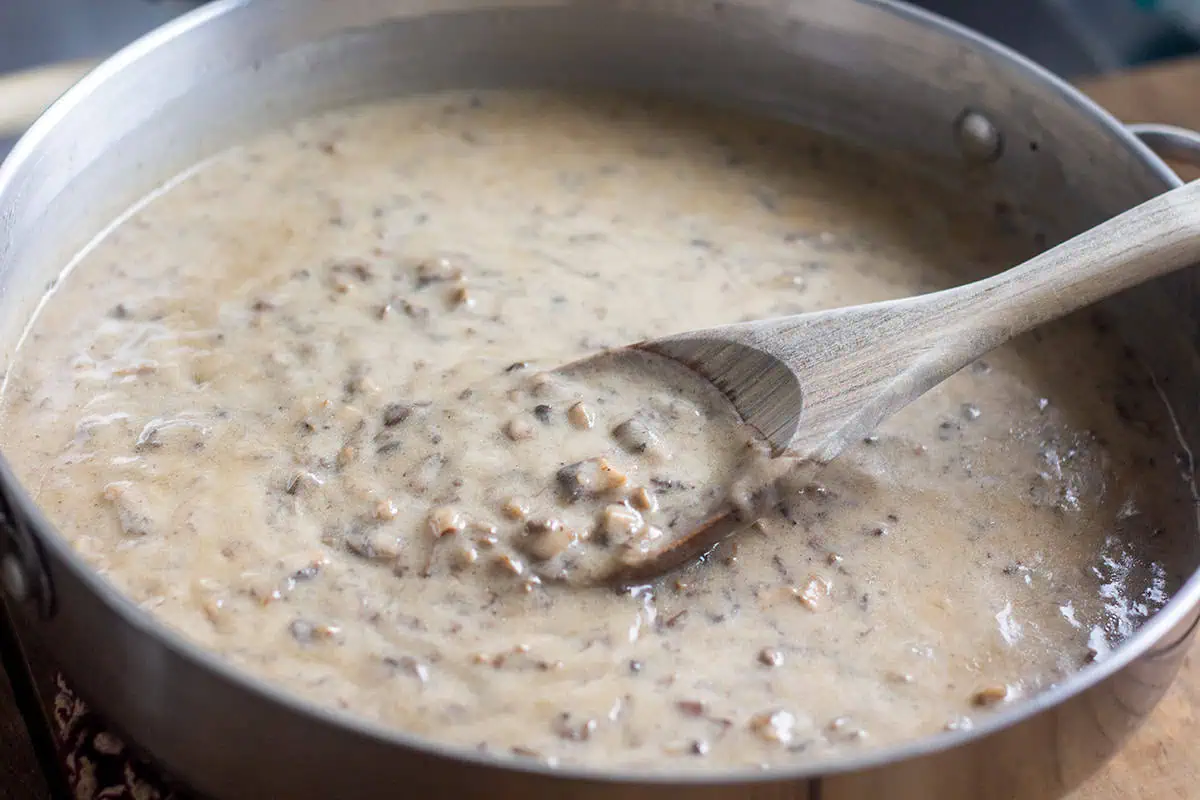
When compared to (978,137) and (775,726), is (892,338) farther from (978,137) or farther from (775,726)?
(978,137)

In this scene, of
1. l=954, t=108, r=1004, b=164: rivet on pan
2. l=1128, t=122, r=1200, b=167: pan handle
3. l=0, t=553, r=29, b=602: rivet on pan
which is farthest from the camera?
l=954, t=108, r=1004, b=164: rivet on pan

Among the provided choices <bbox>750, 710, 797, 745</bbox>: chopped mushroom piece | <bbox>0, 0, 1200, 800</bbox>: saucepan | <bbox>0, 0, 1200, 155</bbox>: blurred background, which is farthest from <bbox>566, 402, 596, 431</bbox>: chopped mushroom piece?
<bbox>0, 0, 1200, 155</bbox>: blurred background

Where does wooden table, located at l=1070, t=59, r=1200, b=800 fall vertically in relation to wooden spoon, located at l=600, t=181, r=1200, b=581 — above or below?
below

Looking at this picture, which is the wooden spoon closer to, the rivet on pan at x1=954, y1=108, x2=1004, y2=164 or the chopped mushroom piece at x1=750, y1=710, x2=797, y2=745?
the chopped mushroom piece at x1=750, y1=710, x2=797, y2=745

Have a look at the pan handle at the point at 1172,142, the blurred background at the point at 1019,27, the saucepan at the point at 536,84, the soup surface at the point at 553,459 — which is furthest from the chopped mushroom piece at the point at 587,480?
the blurred background at the point at 1019,27

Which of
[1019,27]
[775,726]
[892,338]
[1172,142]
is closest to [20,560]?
[775,726]

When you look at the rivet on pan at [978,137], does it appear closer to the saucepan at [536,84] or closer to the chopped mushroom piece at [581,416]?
the saucepan at [536,84]

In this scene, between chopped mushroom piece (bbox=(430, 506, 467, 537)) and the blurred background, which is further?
the blurred background
